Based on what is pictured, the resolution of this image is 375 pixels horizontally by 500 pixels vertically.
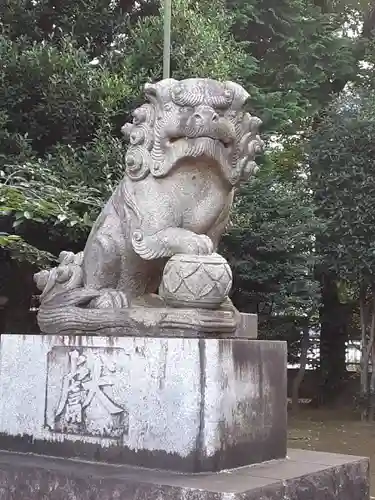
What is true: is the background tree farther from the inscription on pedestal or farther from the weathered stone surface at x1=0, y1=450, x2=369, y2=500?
the inscription on pedestal

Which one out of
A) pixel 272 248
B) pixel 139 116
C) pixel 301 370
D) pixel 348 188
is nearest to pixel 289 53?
pixel 348 188

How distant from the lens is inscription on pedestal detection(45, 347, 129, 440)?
11.4 feet

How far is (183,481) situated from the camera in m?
3.08

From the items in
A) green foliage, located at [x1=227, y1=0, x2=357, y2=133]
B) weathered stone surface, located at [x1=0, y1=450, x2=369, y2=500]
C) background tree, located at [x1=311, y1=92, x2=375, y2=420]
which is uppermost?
green foliage, located at [x1=227, y1=0, x2=357, y2=133]

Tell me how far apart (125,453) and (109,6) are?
767 cm

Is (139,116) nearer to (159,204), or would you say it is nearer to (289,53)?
(159,204)

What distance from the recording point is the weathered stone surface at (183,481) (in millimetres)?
3014

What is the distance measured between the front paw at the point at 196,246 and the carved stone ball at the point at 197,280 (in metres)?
0.08

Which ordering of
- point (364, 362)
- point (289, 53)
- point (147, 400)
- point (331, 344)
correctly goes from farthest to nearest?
point (331, 344) → point (364, 362) → point (289, 53) → point (147, 400)

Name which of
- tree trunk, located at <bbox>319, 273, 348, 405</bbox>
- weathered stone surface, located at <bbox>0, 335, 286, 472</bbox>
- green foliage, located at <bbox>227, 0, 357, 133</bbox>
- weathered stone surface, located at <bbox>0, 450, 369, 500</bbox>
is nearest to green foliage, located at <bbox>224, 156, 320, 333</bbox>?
green foliage, located at <bbox>227, 0, 357, 133</bbox>

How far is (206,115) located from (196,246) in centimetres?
68

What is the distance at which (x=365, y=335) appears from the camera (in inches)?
520

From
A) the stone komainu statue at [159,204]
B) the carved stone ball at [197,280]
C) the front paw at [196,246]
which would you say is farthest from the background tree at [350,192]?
the carved stone ball at [197,280]

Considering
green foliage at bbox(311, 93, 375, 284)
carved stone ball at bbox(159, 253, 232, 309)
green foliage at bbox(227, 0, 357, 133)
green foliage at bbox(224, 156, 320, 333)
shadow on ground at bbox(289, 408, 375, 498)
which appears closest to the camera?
carved stone ball at bbox(159, 253, 232, 309)
